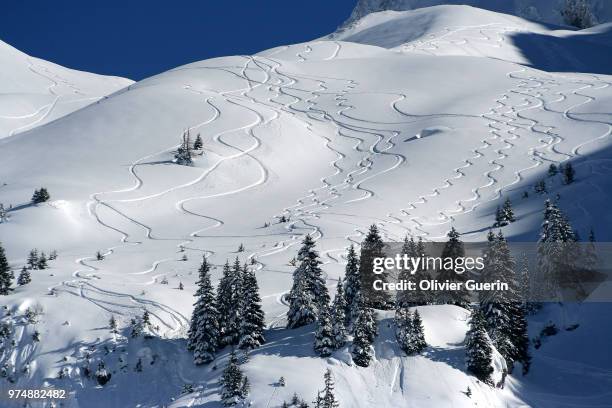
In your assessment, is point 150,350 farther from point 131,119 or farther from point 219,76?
point 219,76

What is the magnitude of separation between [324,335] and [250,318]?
396 cm

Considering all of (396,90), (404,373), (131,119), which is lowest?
(404,373)

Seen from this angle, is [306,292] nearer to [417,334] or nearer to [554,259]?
[417,334]

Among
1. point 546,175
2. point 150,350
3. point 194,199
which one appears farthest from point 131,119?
point 150,350

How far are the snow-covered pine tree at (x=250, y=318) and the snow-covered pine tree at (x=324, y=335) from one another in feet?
10.5

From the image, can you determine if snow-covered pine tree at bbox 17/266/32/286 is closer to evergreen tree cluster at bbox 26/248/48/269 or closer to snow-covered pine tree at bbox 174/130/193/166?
evergreen tree cluster at bbox 26/248/48/269

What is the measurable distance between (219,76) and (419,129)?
41039 millimetres

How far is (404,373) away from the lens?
3095 cm

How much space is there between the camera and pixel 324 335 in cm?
3112

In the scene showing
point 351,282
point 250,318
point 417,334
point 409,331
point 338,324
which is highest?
point 351,282

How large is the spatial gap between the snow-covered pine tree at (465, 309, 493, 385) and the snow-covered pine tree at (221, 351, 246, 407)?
34.4 ft

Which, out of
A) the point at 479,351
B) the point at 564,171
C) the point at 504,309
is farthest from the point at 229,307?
the point at 564,171

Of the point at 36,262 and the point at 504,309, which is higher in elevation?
the point at 36,262

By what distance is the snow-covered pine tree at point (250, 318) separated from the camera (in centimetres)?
3244
